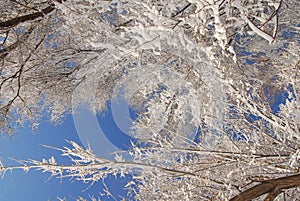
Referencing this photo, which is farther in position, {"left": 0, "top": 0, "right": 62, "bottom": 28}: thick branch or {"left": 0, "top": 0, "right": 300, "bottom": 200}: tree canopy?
{"left": 0, "top": 0, "right": 62, "bottom": 28}: thick branch

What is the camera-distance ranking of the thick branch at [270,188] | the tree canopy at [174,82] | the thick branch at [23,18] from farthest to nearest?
the thick branch at [23,18] < the tree canopy at [174,82] < the thick branch at [270,188]

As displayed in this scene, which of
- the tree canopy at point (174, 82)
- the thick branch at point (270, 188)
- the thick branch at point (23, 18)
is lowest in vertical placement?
the thick branch at point (270, 188)

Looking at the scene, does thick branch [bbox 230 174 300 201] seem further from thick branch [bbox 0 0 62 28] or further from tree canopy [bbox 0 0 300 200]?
thick branch [bbox 0 0 62 28]

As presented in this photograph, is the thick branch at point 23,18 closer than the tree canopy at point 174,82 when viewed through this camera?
No

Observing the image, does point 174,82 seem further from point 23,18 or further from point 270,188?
point 270,188

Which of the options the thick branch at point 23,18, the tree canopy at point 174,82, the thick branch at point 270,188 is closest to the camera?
the thick branch at point 270,188

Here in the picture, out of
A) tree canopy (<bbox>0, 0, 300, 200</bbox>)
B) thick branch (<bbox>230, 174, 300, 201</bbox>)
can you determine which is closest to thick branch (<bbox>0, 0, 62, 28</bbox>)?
tree canopy (<bbox>0, 0, 300, 200</bbox>)

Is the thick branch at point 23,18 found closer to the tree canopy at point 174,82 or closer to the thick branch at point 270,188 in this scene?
the tree canopy at point 174,82

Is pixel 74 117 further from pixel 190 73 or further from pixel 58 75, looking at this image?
pixel 190 73

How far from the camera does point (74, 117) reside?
645cm

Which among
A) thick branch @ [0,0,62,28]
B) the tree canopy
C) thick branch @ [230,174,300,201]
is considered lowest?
thick branch @ [230,174,300,201]

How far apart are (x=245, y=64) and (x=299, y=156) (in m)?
3.52

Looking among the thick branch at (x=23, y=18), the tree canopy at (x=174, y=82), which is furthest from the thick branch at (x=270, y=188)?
the thick branch at (x=23, y=18)

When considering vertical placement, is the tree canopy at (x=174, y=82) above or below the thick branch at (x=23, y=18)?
below
